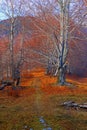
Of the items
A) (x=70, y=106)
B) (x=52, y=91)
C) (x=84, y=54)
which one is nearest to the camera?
(x=70, y=106)

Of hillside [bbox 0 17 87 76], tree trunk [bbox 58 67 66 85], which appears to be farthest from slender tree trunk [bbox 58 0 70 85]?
hillside [bbox 0 17 87 76]

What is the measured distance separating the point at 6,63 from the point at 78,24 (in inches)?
555

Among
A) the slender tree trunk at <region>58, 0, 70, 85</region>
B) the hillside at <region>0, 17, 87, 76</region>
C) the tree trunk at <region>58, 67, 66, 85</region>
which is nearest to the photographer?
the tree trunk at <region>58, 67, 66, 85</region>

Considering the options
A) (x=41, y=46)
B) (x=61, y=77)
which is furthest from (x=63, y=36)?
(x=41, y=46)

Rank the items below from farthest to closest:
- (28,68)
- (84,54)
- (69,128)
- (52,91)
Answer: (84,54) → (28,68) → (52,91) → (69,128)

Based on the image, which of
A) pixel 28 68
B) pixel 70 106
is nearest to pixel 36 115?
pixel 70 106

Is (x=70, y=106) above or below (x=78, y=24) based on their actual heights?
below

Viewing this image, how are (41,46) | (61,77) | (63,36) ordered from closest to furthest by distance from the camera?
(61,77) < (63,36) < (41,46)

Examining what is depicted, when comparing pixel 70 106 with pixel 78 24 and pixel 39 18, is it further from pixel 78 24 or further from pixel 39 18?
pixel 39 18

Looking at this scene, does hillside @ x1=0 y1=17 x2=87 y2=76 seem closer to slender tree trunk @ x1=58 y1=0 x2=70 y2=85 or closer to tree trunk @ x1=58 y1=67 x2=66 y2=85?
slender tree trunk @ x1=58 y1=0 x2=70 y2=85

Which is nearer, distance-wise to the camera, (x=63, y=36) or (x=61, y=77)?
(x=61, y=77)

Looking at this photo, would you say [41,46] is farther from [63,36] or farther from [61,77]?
[61,77]

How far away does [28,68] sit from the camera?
50594 millimetres

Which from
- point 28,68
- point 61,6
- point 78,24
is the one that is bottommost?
point 28,68
